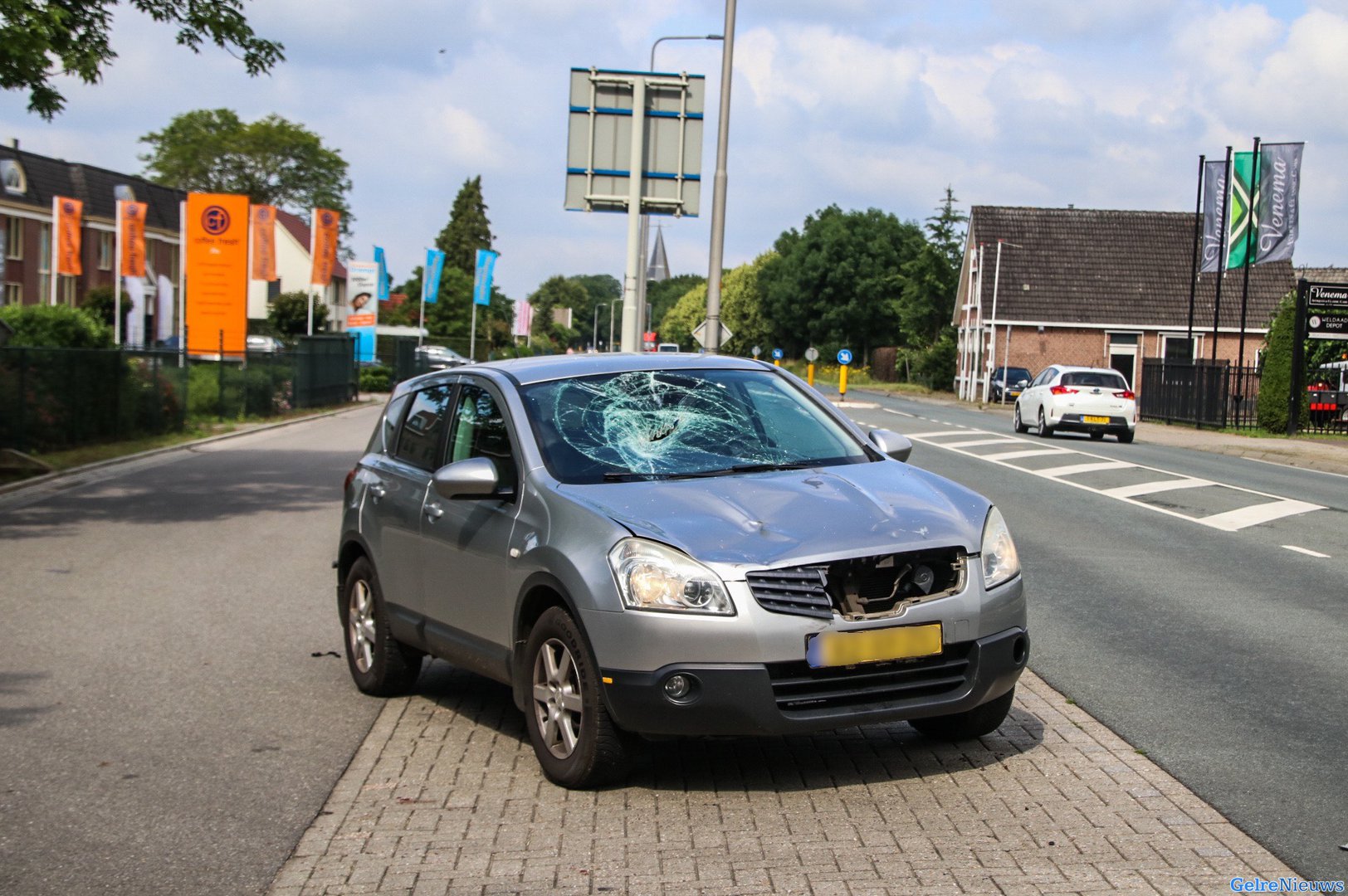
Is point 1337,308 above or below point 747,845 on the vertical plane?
above

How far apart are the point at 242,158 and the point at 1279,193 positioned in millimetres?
62960

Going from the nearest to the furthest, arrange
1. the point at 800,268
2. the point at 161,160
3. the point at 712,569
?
the point at 712,569 < the point at 161,160 < the point at 800,268

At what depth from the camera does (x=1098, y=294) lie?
63594 millimetres

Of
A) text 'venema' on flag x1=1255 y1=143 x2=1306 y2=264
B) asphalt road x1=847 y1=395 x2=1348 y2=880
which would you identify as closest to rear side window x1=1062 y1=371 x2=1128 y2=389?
text 'venema' on flag x1=1255 y1=143 x2=1306 y2=264

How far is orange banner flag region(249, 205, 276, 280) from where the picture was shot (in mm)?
47031

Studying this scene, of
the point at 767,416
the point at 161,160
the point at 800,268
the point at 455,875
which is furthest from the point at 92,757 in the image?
the point at 800,268

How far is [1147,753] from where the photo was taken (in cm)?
570

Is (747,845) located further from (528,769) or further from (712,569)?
(528,769)

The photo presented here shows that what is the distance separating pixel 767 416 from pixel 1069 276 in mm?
60860

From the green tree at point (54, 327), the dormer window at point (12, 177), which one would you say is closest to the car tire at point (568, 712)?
the green tree at point (54, 327)

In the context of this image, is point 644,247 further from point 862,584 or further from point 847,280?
point 847,280

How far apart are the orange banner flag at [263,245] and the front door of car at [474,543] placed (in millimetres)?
42466

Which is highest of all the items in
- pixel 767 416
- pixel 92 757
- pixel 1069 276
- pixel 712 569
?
pixel 1069 276

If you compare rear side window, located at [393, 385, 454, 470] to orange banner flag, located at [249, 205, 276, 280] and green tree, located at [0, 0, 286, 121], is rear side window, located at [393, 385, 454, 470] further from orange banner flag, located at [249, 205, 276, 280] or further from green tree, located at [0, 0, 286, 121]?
orange banner flag, located at [249, 205, 276, 280]
